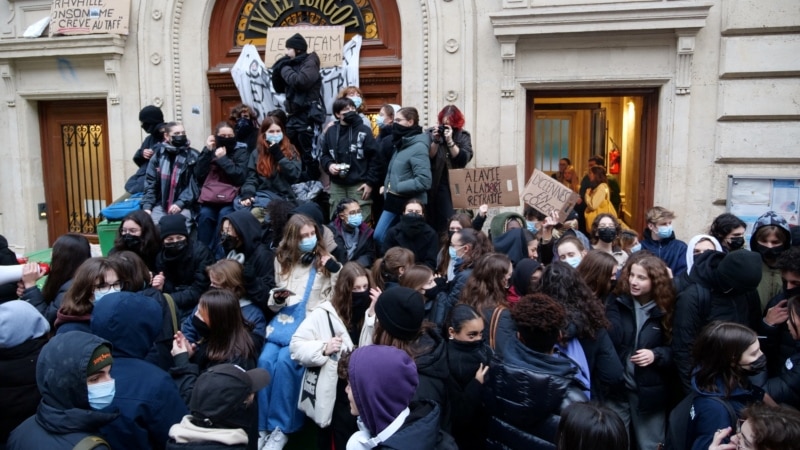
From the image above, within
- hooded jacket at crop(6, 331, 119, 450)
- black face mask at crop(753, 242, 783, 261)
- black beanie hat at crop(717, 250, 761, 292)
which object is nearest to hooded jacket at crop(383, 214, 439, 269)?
black beanie hat at crop(717, 250, 761, 292)

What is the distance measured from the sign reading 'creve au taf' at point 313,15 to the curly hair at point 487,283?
16.8 ft

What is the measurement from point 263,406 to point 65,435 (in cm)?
215

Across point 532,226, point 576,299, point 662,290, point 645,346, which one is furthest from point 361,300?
point 532,226

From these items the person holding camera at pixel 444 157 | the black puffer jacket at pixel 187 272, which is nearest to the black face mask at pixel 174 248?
the black puffer jacket at pixel 187 272

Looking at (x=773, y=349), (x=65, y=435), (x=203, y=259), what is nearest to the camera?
(x=65, y=435)

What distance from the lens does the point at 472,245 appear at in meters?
5.39

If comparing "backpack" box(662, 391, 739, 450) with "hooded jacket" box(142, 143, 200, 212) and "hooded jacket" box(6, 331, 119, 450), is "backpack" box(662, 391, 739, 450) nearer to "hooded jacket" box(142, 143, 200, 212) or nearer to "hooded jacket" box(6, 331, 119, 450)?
"hooded jacket" box(6, 331, 119, 450)

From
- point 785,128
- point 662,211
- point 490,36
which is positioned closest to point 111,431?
point 662,211

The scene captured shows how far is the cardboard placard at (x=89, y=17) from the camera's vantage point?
912 centimetres

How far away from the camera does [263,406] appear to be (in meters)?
4.81

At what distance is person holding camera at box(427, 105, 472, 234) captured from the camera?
702cm

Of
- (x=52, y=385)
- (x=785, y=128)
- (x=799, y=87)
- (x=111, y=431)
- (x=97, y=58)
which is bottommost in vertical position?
(x=111, y=431)

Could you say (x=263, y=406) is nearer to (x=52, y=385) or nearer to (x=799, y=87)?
(x=52, y=385)

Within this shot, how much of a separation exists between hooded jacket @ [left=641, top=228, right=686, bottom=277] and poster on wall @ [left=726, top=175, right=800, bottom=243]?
70.1 inches
